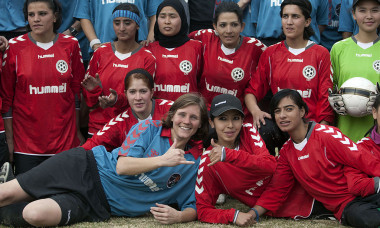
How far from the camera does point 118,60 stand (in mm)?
6066

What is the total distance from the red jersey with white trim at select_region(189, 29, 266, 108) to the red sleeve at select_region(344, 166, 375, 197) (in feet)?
6.15

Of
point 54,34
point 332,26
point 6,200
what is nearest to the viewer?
point 6,200

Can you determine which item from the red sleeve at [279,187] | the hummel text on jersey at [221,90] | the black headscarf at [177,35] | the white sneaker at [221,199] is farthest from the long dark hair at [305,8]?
the white sneaker at [221,199]

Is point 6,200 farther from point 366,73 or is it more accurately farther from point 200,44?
point 366,73

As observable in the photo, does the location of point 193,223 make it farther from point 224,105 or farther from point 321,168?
point 321,168

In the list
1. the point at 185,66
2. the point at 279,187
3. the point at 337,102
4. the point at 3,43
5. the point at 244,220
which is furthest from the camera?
the point at 185,66

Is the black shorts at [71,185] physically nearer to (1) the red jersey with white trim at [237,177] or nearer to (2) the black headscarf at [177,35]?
(1) the red jersey with white trim at [237,177]

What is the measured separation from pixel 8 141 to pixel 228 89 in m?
2.56

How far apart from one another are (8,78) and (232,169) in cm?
275

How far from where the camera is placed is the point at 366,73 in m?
5.79

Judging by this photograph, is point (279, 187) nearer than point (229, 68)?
Yes

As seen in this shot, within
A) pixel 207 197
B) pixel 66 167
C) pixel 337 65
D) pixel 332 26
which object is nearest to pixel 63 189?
pixel 66 167

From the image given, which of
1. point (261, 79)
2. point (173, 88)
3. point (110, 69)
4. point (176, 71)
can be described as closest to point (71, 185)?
point (110, 69)

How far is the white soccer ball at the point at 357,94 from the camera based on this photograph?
17.5ft
